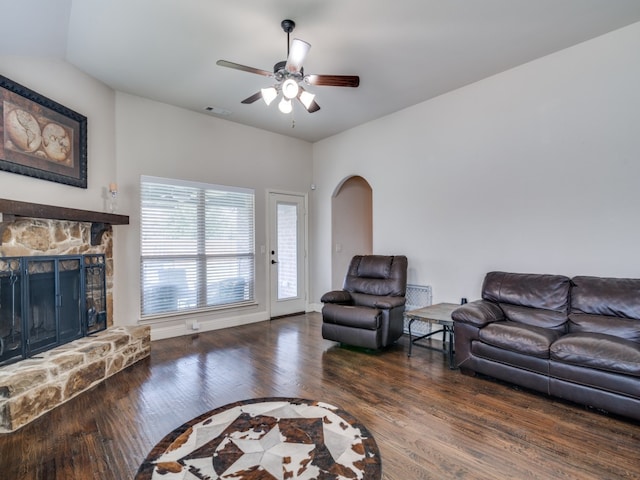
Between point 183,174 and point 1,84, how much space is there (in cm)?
201

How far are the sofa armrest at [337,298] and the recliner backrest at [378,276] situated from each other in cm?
21

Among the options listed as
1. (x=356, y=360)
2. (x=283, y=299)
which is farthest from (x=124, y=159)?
(x=356, y=360)

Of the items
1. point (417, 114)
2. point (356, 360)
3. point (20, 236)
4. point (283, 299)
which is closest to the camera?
point (20, 236)

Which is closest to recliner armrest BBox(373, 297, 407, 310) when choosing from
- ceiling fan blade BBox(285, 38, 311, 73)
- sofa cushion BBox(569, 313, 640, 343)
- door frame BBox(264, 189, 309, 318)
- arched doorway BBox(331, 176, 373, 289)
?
sofa cushion BBox(569, 313, 640, 343)

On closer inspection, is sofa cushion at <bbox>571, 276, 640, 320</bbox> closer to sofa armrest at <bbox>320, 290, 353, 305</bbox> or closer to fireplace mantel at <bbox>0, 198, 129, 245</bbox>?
sofa armrest at <bbox>320, 290, 353, 305</bbox>

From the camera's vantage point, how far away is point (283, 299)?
18.3ft

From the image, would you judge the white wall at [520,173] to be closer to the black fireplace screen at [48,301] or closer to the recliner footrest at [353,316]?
the recliner footrest at [353,316]

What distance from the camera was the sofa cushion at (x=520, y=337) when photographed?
2580 millimetres

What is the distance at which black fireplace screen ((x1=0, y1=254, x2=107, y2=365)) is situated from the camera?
2.64 meters

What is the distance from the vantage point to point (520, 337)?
8.81 feet

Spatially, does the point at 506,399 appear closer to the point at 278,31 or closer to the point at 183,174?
the point at 278,31

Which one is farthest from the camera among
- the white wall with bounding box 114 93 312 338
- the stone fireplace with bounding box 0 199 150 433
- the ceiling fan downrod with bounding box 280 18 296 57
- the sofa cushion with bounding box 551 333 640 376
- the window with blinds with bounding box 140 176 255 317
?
the window with blinds with bounding box 140 176 255 317

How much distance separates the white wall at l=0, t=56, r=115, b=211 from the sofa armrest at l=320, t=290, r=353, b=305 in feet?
9.29

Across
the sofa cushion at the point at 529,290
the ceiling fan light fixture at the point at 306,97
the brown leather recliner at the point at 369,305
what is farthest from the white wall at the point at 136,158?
the sofa cushion at the point at 529,290
